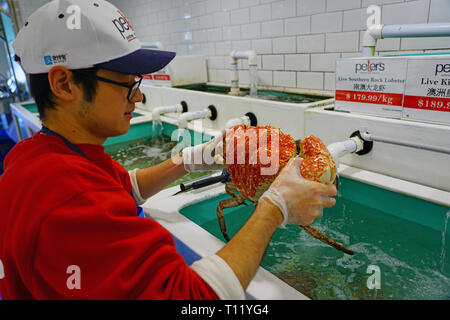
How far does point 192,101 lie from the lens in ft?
9.56

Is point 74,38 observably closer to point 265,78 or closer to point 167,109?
point 167,109

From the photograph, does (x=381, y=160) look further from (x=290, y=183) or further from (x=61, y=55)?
(x=61, y=55)

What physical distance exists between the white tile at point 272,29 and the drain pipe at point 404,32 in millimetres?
1115

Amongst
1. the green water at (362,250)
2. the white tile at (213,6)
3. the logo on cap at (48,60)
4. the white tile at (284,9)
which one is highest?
the white tile at (213,6)

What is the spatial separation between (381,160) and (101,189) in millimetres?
1312

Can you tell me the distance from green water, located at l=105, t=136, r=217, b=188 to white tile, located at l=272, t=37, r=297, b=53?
3.92ft

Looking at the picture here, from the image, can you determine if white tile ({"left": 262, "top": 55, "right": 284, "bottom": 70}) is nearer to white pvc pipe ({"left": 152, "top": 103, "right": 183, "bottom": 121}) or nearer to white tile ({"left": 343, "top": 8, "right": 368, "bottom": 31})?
white tile ({"left": 343, "top": 8, "right": 368, "bottom": 31})

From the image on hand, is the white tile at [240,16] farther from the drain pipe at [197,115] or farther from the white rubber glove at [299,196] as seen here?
the white rubber glove at [299,196]

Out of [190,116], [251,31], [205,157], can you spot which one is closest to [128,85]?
[205,157]

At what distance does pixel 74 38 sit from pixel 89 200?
389mm

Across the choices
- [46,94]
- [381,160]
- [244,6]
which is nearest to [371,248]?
[381,160]

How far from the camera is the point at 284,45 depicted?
8.75ft

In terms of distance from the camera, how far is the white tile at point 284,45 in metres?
2.59

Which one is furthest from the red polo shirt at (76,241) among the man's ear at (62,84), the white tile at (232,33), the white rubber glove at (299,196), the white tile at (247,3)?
the white tile at (232,33)
